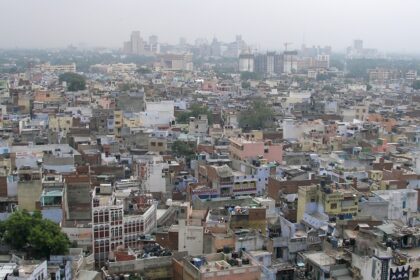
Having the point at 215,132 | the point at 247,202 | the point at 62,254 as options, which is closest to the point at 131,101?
the point at 215,132

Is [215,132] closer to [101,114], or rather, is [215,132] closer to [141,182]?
[101,114]

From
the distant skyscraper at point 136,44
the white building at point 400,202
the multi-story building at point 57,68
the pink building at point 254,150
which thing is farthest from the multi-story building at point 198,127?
the distant skyscraper at point 136,44

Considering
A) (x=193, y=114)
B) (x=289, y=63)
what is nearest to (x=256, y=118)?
(x=193, y=114)

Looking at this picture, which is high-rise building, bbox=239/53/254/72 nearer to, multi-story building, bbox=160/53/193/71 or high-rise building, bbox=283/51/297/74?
high-rise building, bbox=283/51/297/74

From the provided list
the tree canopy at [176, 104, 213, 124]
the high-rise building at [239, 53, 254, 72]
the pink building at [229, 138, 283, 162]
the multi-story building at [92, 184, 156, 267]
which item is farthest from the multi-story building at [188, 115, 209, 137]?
the high-rise building at [239, 53, 254, 72]

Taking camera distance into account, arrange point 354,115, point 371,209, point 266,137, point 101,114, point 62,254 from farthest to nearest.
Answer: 1. point 354,115
2. point 101,114
3. point 266,137
4. point 371,209
5. point 62,254

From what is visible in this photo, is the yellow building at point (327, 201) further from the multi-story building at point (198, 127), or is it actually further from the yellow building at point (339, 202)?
the multi-story building at point (198, 127)
